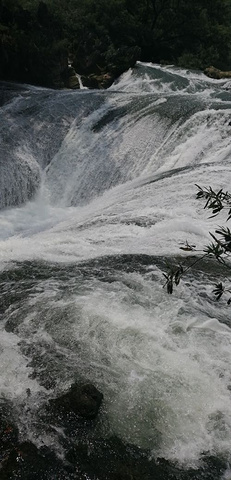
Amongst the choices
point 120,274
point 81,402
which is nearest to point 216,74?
point 120,274

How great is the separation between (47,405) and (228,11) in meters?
28.1

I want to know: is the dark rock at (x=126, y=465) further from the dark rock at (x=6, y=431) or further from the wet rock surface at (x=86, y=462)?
the dark rock at (x=6, y=431)

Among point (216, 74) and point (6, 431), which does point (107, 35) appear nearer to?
point (216, 74)

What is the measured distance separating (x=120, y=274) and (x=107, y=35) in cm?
1980

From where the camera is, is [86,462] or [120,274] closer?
[86,462]

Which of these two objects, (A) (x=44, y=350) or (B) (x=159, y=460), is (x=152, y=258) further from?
(B) (x=159, y=460)

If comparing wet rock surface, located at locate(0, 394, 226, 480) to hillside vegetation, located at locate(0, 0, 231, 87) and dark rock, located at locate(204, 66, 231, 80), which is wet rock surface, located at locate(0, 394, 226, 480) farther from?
dark rock, located at locate(204, 66, 231, 80)

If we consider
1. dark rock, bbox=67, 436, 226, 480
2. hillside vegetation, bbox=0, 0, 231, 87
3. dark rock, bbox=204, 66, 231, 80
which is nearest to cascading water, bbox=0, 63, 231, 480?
dark rock, bbox=67, 436, 226, 480

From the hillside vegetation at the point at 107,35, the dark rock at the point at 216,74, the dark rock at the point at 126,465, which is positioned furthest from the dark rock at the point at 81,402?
the dark rock at the point at 216,74

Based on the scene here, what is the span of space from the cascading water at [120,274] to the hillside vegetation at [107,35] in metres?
5.58

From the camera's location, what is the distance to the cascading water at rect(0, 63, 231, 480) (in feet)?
11.3

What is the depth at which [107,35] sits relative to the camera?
71.7 feet

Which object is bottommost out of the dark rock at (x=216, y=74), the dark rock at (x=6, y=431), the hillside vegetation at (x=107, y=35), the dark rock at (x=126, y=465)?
the dark rock at (x=126, y=465)

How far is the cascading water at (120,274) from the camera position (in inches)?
135
